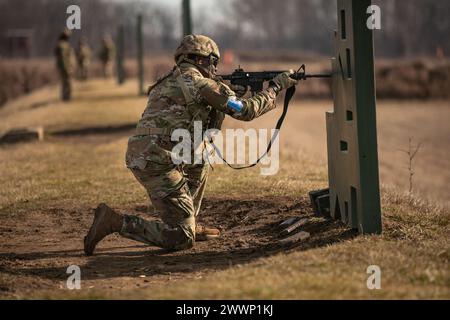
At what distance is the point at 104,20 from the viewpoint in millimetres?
128500

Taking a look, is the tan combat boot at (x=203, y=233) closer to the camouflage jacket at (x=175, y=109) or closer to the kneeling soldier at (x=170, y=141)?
the kneeling soldier at (x=170, y=141)

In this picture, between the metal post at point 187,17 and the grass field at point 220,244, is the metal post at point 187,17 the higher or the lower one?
the higher one

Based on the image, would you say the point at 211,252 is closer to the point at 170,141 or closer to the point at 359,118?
the point at 170,141

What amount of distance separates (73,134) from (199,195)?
42.3 ft

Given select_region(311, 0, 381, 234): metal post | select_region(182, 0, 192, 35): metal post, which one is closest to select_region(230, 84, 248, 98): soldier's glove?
select_region(311, 0, 381, 234): metal post

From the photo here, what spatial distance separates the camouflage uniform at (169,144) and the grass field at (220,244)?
24cm

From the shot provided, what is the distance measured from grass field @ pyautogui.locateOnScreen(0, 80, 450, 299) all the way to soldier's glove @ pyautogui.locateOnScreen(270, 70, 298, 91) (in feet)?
4.29

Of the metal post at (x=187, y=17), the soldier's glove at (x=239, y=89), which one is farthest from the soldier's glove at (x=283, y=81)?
the metal post at (x=187, y=17)

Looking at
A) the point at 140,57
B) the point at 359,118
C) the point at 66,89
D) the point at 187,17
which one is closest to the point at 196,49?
the point at 359,118

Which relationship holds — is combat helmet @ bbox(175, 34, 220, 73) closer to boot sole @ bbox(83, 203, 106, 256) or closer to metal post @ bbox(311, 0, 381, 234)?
metal post @ bbox(311, 0, 381, 234)

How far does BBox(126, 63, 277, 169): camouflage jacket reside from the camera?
812cm

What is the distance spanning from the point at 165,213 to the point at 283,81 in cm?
153

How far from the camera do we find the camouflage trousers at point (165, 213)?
8.16m
